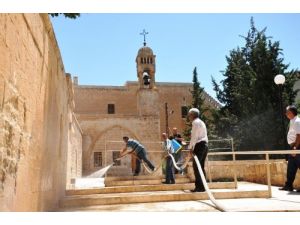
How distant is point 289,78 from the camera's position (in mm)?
17391

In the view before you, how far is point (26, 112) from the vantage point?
2857 millimetres

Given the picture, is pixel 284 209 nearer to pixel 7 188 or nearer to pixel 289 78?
pixel 7 188

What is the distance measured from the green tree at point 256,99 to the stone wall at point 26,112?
13.6 m

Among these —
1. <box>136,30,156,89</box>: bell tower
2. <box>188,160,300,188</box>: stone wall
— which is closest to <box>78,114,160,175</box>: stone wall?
<box>136,30,156,89</box>: bell tower

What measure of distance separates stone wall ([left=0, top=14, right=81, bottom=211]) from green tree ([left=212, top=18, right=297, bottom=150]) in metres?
13.6

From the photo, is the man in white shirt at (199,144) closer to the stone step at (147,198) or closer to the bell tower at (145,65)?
the stone step at (147,198)

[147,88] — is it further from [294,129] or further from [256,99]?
[294,129]

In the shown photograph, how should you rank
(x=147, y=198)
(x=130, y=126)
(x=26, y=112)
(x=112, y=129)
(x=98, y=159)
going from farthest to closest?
(x=112, y=129) < (x=130, y=126) < (x=98, y=159) < (x=147, y=198) < (x=26, y=112)

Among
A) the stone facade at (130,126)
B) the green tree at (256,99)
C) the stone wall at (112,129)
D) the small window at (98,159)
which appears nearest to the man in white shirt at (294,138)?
the green tree at (256,99)

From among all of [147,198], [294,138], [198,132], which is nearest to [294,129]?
[294,138]

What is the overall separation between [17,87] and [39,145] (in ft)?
3.57

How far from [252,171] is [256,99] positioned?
8.95m

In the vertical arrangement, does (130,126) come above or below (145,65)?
below
